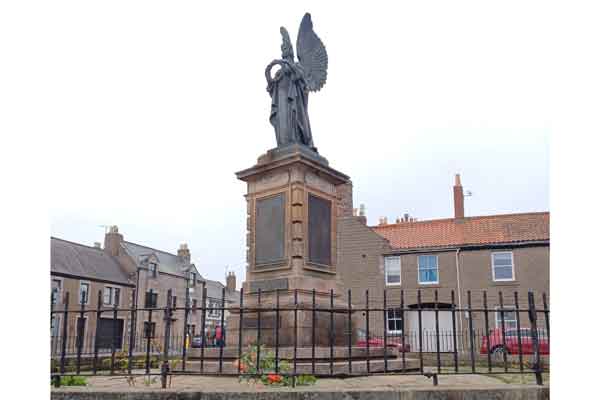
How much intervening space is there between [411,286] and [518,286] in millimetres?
5289

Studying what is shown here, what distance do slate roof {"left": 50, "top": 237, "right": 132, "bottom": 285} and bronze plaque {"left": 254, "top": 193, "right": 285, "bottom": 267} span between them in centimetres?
3010

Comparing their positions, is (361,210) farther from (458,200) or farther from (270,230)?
(270,230)

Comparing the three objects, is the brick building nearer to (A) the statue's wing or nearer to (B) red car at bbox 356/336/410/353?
(B) red car at bbox 356/336/410/353

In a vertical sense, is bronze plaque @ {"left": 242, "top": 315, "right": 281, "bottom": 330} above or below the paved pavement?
above

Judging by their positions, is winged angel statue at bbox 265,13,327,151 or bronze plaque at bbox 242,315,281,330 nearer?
bronze plaque at bbox 242,315,281,330

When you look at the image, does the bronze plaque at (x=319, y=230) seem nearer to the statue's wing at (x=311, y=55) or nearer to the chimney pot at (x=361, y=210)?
the statue's wing at (x=311, y=55)

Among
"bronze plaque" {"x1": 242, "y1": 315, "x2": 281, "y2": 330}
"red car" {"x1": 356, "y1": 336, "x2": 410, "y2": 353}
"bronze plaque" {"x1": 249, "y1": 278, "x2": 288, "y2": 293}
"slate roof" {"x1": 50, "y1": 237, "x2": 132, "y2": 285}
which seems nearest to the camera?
"bronze plaque" {"x1": 242, "y1": 315, "x2": 281, "y2": 330}

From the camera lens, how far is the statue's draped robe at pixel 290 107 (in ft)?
31.7

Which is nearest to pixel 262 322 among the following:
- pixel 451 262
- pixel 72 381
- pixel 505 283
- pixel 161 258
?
pixel 72 381

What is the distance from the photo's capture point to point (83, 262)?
3884cm

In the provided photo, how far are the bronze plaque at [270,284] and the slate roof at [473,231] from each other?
20.1 m

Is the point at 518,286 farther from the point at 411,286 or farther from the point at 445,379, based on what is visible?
the point at 445,379

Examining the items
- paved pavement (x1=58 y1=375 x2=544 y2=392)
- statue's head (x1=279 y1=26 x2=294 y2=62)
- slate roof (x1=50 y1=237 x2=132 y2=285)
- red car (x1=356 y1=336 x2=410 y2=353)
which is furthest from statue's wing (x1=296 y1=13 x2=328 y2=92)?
slate roof (x1=50 y1=237 x2=132 y2=285)

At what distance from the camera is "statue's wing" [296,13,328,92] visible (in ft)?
33.6
